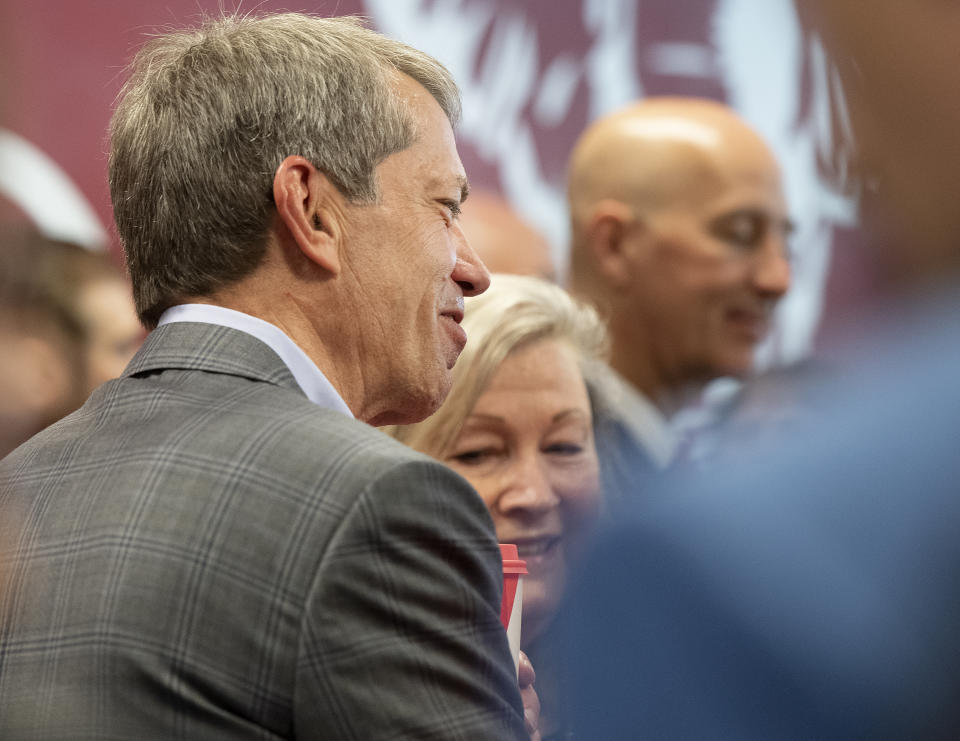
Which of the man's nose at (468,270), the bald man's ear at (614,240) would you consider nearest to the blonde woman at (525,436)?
the man's nose at (468,270)

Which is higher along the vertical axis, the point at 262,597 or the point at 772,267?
the point at 262,597

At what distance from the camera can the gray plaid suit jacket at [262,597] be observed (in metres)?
0.89

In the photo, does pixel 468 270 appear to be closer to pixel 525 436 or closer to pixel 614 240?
pixel 525 436

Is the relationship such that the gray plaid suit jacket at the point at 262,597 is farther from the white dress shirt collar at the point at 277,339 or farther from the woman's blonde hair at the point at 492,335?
the woman's blonde hair at the point at 492,335

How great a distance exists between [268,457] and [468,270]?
493 mm

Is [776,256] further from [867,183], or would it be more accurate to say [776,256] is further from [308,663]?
[867,183]

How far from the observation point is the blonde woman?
1838 millimetres

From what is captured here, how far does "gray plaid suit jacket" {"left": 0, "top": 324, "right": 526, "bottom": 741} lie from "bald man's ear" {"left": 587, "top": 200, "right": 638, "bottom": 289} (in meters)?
1.57

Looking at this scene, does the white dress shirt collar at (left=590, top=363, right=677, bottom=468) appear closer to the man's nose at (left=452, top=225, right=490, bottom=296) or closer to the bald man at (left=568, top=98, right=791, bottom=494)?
the bald man at (left=568, top=98, right=791, bottom=494)

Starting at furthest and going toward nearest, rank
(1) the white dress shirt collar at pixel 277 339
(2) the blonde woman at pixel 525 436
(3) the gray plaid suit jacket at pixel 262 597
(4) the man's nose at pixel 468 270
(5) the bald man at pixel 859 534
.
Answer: (2) the blonde woman at pixel 525 436 < (4) the man's nose at pixel 468 270 < (1) the white dress shirt collar at pixel 277 339 < (3) the gray plaid suit jacket at pixel 262 597 < (5) the bald man at pixel 859 534

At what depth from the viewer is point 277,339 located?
1138 mm

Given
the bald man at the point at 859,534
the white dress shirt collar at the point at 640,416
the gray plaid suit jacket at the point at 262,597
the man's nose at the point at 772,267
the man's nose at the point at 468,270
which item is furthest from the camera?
the man's nose at the point at 772,267

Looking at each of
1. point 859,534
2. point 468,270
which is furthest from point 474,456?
point 859,534

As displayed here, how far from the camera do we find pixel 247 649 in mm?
894
